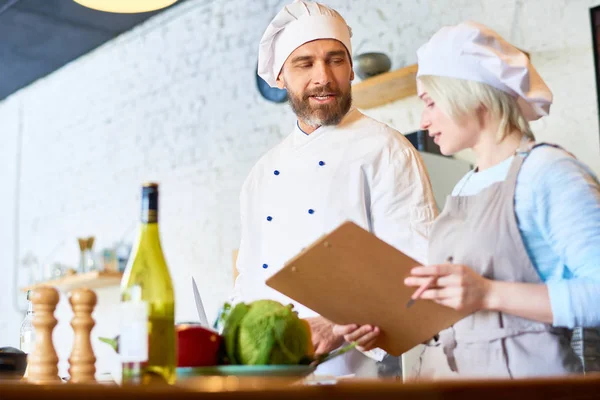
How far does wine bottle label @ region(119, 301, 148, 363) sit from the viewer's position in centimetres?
101

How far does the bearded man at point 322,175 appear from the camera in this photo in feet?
6.72

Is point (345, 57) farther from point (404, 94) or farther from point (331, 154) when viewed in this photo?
point (404, 94)

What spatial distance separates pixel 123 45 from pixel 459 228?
16.2ft

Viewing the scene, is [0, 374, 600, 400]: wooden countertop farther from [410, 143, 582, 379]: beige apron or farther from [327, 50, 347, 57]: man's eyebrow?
[327, 50, 347, 57]: man's eyebrow

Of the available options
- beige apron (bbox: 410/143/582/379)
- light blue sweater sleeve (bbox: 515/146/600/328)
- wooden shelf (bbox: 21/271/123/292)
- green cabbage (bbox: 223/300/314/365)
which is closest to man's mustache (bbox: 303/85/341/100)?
beige apron (bbox: 410/143/582/379)

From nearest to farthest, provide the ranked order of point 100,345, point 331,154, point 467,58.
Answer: point 467,58 → point 331,154 → point 100,345

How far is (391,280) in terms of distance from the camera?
128 centimetres

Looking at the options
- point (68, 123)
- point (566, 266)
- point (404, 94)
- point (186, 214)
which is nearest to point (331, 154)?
point (566, 266)

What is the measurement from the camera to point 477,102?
60.8 inches

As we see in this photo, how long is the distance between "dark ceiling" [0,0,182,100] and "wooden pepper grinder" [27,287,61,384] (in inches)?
172

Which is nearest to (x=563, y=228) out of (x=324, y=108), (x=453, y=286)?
(x=453, y=286)

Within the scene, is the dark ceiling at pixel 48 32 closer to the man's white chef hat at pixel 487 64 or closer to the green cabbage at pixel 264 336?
the man's white chef hat at pixel 487 64

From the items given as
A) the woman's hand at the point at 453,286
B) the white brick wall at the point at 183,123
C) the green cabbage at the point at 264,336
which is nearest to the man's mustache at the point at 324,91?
the woman's hand at the point at 453,286

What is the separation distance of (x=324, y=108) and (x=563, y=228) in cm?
109
